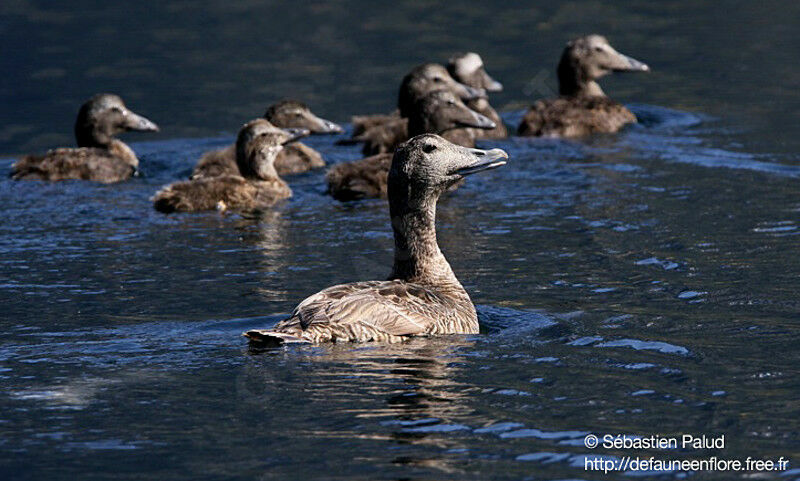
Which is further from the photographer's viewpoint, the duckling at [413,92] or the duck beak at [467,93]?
the duck beak at [467,93]

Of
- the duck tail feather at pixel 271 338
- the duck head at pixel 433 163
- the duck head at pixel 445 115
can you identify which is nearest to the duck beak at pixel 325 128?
the duck head at pixel 445 115

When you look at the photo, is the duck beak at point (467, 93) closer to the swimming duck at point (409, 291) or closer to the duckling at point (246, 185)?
the duckling at point (246, 185)

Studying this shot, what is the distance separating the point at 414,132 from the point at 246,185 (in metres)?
2.24

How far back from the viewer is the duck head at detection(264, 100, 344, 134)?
16141mm

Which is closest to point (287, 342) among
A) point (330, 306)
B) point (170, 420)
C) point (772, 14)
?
point (330, 306)

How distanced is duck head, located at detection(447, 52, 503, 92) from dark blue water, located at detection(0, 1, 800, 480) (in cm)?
210

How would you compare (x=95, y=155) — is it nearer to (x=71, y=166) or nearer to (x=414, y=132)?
(x=71, y=166)

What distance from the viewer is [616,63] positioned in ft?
61.3

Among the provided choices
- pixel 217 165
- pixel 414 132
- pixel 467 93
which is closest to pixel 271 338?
pixel 217 165

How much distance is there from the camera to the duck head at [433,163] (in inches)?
348

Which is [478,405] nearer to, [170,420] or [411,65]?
[170,420]

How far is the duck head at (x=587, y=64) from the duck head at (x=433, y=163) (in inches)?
383

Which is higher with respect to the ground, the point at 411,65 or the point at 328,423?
the point at 411,65

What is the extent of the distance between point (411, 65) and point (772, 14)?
7.33 m
